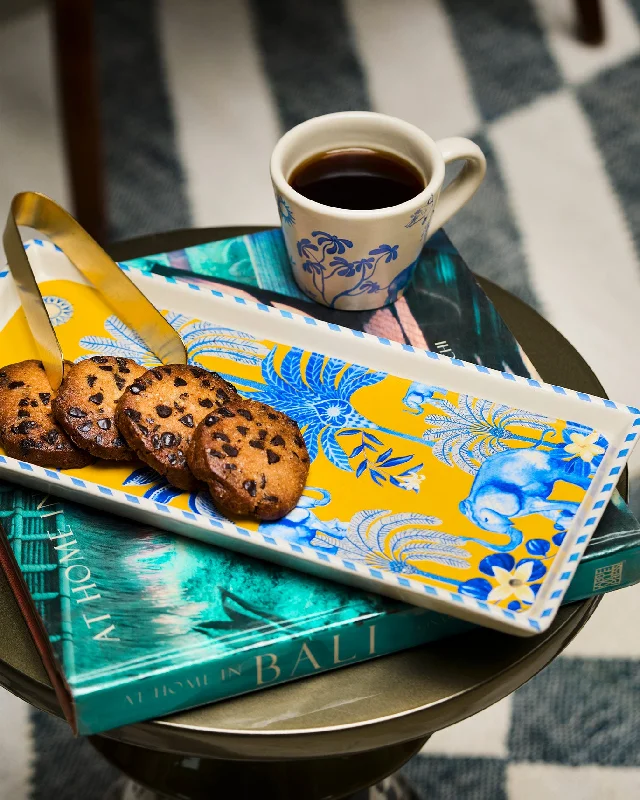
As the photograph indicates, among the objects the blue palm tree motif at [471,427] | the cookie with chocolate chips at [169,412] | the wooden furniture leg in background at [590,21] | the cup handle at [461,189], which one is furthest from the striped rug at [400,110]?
the cookie with chocolate chips at [169,412]

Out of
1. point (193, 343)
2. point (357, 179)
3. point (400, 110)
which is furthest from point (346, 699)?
point (400, 110)

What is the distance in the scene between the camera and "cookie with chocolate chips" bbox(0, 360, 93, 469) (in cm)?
63

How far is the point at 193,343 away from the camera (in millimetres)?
732

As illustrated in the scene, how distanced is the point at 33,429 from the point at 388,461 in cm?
22

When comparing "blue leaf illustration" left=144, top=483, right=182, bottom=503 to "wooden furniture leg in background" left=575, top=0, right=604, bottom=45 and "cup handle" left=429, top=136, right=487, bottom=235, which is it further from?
"wooden furniture leg in background" left=575, top=0, right=604, bottom=45

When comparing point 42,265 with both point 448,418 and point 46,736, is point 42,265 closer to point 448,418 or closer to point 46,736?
point 448,418

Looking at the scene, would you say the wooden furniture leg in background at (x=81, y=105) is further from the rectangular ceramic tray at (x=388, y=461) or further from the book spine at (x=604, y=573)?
the book spine at (x=604, y=573)

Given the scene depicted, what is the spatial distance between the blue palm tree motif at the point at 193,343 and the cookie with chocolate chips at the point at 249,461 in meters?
0.08

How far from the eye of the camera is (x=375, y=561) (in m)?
0.59

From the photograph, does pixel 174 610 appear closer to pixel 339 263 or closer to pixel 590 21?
pixel 339 263

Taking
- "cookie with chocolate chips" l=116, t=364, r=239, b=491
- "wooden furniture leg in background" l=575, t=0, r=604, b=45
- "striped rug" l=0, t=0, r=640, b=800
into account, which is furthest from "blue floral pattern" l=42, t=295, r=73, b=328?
"wooden furniture leg in background" l=575, t=0, r=604, b=45

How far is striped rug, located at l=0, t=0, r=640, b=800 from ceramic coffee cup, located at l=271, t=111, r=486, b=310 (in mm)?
591

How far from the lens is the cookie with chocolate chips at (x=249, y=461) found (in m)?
0.60

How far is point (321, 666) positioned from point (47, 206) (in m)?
0.38
